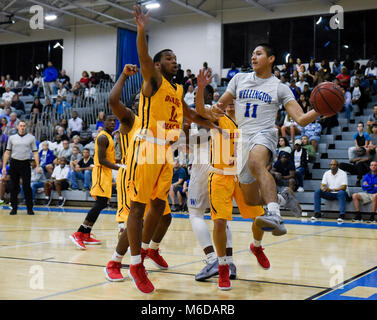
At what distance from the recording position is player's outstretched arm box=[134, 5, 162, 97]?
3.56 m

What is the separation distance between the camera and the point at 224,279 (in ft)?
12.7

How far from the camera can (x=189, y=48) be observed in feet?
73.0

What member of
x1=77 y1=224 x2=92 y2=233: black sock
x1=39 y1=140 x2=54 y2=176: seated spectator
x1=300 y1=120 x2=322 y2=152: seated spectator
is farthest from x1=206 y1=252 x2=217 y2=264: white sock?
x1=39 y1=140 x2=54 y2=176: seated spectator

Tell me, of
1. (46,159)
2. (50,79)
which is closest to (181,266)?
(46,159)

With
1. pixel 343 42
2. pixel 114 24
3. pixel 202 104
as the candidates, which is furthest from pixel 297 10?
pixel 202 104

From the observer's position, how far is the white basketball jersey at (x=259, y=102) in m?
4.34

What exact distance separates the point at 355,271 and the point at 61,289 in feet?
9.01

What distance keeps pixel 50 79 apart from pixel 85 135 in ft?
20.4

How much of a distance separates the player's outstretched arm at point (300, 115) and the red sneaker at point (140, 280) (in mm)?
1808

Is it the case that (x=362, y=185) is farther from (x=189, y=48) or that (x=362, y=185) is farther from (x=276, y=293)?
(x=189, y=48)

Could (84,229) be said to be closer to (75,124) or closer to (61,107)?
(75,124)

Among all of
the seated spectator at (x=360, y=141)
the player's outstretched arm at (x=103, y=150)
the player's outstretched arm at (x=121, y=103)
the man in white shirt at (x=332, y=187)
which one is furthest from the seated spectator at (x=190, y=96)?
the player's outstretched arm at (x=121, y=103)

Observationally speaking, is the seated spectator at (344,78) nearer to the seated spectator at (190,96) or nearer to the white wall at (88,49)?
the seated spectator at (190,96)

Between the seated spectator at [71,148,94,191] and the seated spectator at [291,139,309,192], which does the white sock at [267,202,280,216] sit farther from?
the seated spectator at [71,148,94,191]
